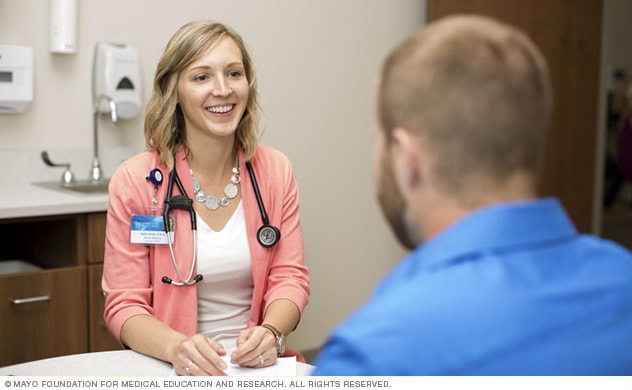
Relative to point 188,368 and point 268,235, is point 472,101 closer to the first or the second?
point 188,368

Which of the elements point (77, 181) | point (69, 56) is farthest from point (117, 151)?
point (69, 56)

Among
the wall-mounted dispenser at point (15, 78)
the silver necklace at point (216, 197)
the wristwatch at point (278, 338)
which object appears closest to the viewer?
the wristwatch at point (278, 338)

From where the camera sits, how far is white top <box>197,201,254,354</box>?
1.88 m

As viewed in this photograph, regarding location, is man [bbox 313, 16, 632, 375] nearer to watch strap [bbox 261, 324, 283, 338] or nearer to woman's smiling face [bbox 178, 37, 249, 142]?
watch strap [bbox 261, 324, 283, 338]

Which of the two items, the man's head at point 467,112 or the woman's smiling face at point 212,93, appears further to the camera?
the woman's smiling face at point 212,93

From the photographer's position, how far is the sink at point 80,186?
2.68 metres

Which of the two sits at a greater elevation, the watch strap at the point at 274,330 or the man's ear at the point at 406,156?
the man's ear at the point at 406,156

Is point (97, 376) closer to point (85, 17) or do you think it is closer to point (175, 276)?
point (175, 276)

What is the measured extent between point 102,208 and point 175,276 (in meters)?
0.70

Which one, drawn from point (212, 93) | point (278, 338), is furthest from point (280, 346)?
point (212, 93)

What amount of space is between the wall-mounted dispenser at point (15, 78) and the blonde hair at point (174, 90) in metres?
0.89

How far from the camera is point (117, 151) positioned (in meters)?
2.96

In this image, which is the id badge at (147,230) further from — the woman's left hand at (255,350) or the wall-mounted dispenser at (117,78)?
the wall-mounted dispenser at (117,78)

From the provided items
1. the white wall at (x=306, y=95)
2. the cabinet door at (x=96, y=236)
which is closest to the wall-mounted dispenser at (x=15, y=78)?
the white wall at (x=306, y=95)
